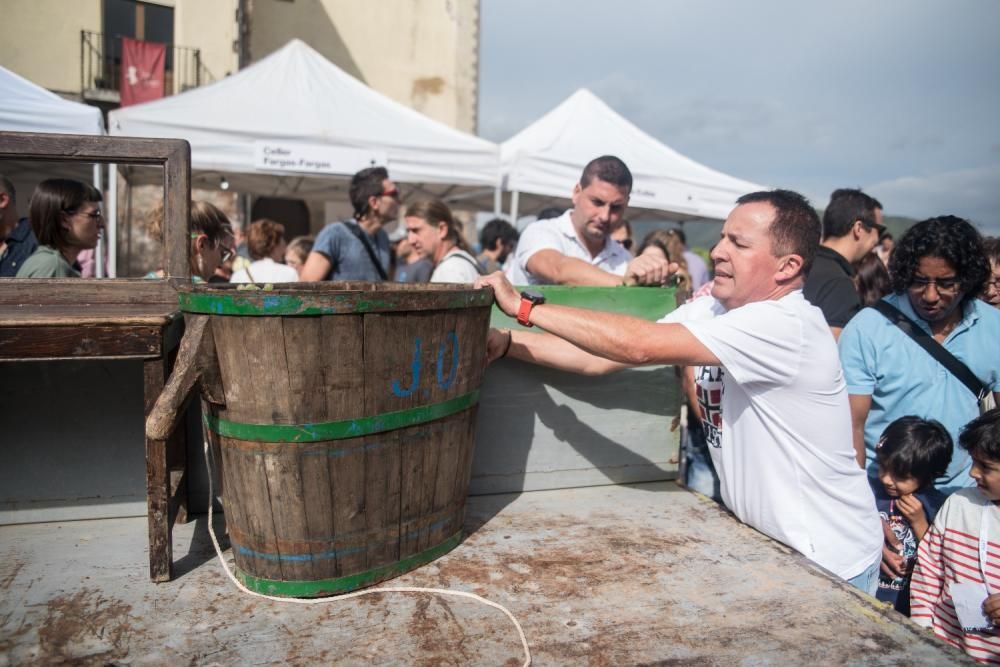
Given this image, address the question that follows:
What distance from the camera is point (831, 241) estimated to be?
365 centimetres

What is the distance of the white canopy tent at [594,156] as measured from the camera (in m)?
7.64

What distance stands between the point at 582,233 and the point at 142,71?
14.3 m

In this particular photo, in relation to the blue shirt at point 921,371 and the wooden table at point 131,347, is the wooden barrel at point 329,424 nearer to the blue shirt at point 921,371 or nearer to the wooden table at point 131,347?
Answer: the wooden table at point 131,347

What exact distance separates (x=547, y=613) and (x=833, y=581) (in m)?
0.86

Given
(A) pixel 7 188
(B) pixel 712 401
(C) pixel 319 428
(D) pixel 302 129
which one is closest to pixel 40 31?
(D) pixel 302 129

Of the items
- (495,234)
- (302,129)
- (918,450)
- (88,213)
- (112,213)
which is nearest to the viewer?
(918,450)

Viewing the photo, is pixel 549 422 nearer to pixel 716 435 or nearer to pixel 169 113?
pixel 716 435

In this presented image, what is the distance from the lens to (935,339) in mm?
3031

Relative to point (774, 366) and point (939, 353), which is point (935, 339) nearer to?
A: point (939, 353)

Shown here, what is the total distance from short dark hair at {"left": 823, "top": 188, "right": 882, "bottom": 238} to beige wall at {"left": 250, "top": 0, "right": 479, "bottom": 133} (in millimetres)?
16794

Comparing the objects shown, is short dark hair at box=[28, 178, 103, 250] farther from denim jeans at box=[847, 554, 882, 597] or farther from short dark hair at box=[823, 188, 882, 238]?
short dark hair at box=[823, 188, 882, 238]

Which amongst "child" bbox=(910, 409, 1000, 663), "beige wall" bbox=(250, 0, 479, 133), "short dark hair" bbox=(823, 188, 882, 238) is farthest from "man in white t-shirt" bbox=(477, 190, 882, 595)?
"beige wall" bbox=(250, 0, 479, 133)

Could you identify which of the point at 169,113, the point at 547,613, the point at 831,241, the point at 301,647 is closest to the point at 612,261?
the point at 831,241

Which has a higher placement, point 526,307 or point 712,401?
point 526,307
